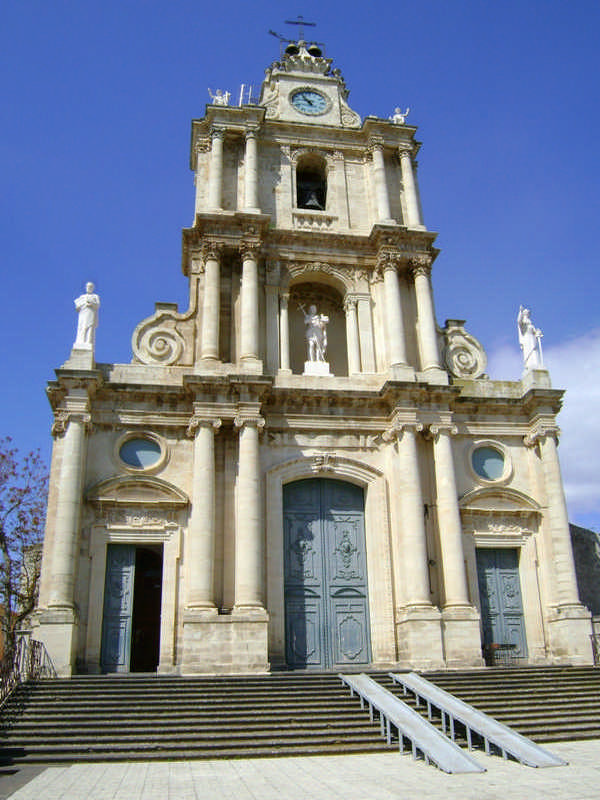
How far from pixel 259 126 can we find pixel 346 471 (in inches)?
433

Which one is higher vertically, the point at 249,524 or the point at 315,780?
the point at 249,524

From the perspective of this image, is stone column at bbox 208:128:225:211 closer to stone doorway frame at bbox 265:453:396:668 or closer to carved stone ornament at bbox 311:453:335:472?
carved stone ornament at bbox 311:453:335:472

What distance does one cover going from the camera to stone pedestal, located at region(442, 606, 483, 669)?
56.1 feet

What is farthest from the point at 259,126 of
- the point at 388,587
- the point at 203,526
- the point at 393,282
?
the point at 388,587

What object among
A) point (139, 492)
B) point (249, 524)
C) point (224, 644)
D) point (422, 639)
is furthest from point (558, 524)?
point (139, 492)

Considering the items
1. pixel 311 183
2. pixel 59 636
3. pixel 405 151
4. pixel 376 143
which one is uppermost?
pixel 376 143

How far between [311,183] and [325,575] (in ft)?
42.3

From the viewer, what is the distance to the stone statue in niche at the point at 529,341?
21.1 m

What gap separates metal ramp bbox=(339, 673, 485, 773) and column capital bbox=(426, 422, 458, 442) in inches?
282

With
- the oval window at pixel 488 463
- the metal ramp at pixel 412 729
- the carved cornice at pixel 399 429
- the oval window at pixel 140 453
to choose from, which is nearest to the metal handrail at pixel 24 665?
the oval window at pixel 140 453

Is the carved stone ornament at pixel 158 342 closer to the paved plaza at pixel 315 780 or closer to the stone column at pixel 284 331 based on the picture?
the stone column at pixel 284 331

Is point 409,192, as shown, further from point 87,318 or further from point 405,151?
point 87,318

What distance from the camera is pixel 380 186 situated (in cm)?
2256

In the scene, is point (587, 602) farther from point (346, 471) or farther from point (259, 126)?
point (259, 126)
